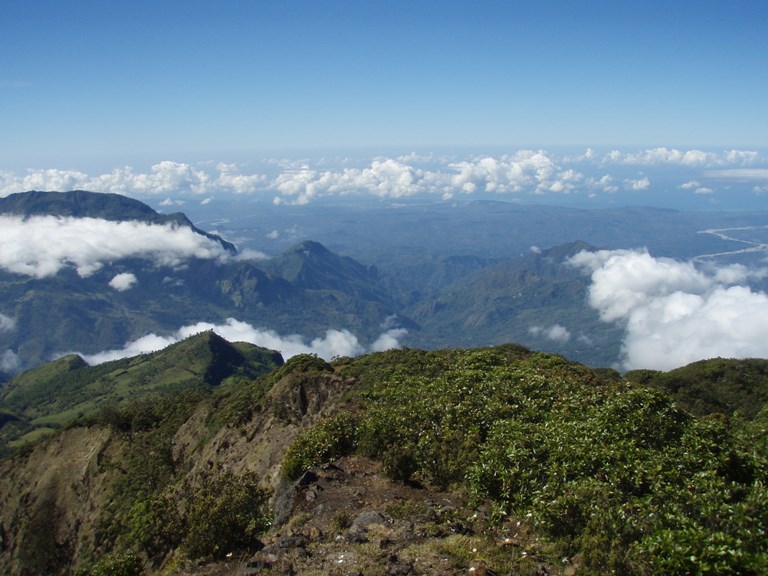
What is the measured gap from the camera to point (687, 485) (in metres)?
11.4

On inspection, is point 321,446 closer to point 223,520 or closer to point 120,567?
point 223,520

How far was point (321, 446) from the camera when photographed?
21.4m

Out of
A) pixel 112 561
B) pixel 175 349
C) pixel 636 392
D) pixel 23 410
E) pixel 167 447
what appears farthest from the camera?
pixel 175 349

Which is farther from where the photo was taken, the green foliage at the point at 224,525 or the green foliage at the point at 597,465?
the green foliage at the point at 224,525

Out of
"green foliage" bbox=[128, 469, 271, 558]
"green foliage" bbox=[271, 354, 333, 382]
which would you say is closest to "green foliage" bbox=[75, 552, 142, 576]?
"green foliage" bbox=[128, 469, 271, 558]

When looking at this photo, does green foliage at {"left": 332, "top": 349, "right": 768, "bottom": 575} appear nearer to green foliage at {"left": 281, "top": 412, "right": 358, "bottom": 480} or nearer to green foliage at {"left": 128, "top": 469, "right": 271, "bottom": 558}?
green foliage at {"left": 281, "top": 412, "right": 358, "bottom": 480}

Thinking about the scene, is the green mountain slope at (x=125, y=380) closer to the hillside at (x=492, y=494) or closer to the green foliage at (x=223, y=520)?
the green foliage at (x=223, y=520)

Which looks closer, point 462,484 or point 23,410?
point 462,484

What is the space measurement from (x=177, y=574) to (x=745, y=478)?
15.8 meters

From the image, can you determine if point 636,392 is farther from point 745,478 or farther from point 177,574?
point 177,574

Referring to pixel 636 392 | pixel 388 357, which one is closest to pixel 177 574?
pixel 636 392

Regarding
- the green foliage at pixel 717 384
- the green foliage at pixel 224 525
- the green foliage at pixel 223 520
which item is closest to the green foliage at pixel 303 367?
the green foliage at pixel 223 520

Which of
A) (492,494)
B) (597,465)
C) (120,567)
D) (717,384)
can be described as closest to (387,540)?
(492,494)

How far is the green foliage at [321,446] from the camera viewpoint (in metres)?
20.7
